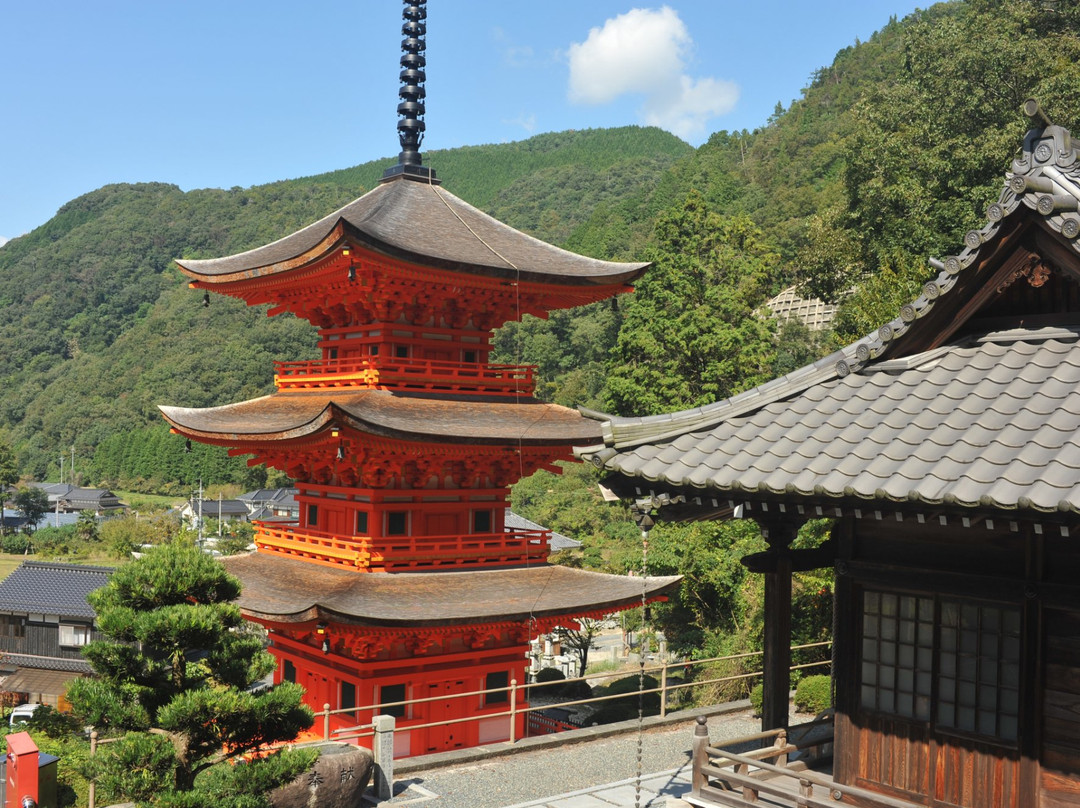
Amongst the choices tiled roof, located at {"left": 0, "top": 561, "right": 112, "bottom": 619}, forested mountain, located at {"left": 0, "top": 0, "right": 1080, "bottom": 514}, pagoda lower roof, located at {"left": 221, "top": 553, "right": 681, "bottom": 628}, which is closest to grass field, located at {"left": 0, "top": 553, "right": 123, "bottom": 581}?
forested mountain, located at {"left": 0, "top": 0, "right": 1080, "bottom": 514}

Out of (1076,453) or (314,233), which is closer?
(1076,453)

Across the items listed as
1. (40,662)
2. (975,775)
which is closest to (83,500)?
(40,662)

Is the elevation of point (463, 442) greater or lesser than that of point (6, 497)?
greater

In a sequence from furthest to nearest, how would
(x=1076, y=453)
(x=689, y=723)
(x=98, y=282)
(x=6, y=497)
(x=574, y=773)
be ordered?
(x=98, y=282)
(x=6, y=497)
(x=689, y=723)
(x=574, y=773)
(x=1076, y=453)

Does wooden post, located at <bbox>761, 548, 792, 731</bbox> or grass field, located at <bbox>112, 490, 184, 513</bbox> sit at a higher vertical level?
wooden post, located at <bbox>761, 548, 792, 731</bbox>

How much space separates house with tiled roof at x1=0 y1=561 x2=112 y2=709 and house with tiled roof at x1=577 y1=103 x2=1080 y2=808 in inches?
1151

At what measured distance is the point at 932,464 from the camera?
6.95 metres

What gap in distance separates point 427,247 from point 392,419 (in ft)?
10.0

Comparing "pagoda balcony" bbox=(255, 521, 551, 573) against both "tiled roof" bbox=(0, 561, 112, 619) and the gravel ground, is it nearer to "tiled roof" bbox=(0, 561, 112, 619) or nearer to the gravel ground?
the gravel ground

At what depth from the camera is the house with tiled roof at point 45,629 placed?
108 feet

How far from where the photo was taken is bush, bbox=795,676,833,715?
57.0 feet

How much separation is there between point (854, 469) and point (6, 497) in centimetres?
8152

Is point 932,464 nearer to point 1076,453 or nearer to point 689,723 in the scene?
point 1076,453

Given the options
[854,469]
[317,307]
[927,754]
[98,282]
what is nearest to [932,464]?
[854,469]
